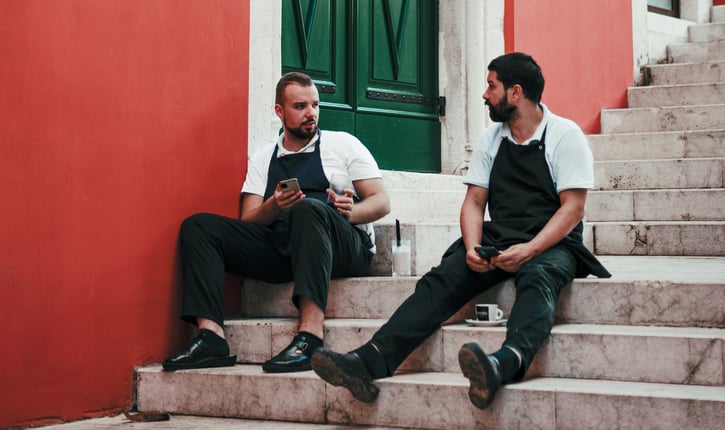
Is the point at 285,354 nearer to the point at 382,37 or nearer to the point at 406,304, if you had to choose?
the point at 406,304

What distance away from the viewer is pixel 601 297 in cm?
349

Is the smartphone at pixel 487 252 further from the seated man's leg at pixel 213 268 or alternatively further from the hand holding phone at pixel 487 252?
the seated man's leg at pixel 213 268

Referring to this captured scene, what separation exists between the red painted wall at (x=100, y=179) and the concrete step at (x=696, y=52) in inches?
197

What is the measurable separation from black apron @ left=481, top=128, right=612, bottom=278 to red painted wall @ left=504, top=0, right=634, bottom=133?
111 inches

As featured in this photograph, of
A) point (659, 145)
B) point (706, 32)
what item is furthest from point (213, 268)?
point (706, 32)

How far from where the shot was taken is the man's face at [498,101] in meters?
3.74

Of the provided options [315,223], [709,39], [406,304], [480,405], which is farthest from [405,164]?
[709,39]

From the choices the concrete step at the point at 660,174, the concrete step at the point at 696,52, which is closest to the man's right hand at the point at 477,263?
the concrete step at the point at 660,174

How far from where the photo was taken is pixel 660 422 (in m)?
2.80

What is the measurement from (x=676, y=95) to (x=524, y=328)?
15.3 feet

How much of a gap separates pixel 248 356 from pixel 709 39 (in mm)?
6260

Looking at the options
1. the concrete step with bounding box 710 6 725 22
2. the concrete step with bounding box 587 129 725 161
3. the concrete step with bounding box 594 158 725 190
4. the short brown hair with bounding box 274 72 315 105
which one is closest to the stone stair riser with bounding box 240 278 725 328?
the short brown hair with bounding box 274 72 315 105

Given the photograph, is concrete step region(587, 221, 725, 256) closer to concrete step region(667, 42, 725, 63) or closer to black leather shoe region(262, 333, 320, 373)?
black leather shoe region(262, 333, 320, 373)

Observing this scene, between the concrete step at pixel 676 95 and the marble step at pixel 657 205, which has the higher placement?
the concrete step at pixel 676 95
